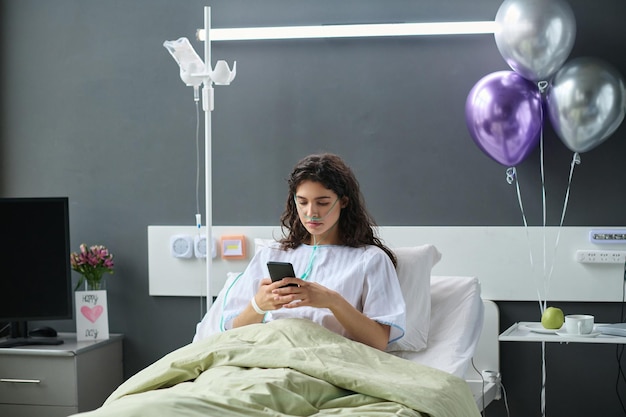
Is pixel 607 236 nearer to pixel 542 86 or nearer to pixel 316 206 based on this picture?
pixel 542 86

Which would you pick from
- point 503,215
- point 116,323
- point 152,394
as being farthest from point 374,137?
point 152,394

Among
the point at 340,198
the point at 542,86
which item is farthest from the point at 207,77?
the point at 542,86

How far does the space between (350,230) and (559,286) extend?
0.93 meters

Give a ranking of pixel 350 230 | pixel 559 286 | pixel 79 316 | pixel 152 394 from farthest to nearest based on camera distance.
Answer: pixel 79 316, pixel 559 286, pixel 350 230, pixel 152 394

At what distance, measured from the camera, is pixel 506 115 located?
308cm

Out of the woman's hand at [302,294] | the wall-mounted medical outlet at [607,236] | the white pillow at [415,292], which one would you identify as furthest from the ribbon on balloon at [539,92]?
the woman's hand at [302,294]

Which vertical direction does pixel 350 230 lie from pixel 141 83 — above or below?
below

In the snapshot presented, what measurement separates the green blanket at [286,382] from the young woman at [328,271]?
14cm

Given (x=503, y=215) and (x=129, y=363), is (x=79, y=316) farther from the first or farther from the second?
(x=503, y=215)

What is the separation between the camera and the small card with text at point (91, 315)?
369 centimetres

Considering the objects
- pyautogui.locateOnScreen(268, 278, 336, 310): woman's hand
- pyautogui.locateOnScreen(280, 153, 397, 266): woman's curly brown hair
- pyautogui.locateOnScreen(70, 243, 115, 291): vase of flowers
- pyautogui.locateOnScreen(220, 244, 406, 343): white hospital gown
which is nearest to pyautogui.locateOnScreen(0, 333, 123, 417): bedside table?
pyautogui.locateOnScreen(70, 243, 115, 291): vase of flowers

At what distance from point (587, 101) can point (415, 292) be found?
86 centimetres

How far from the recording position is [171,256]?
3779mm

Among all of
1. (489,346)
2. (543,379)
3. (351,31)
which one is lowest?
(543,379)
